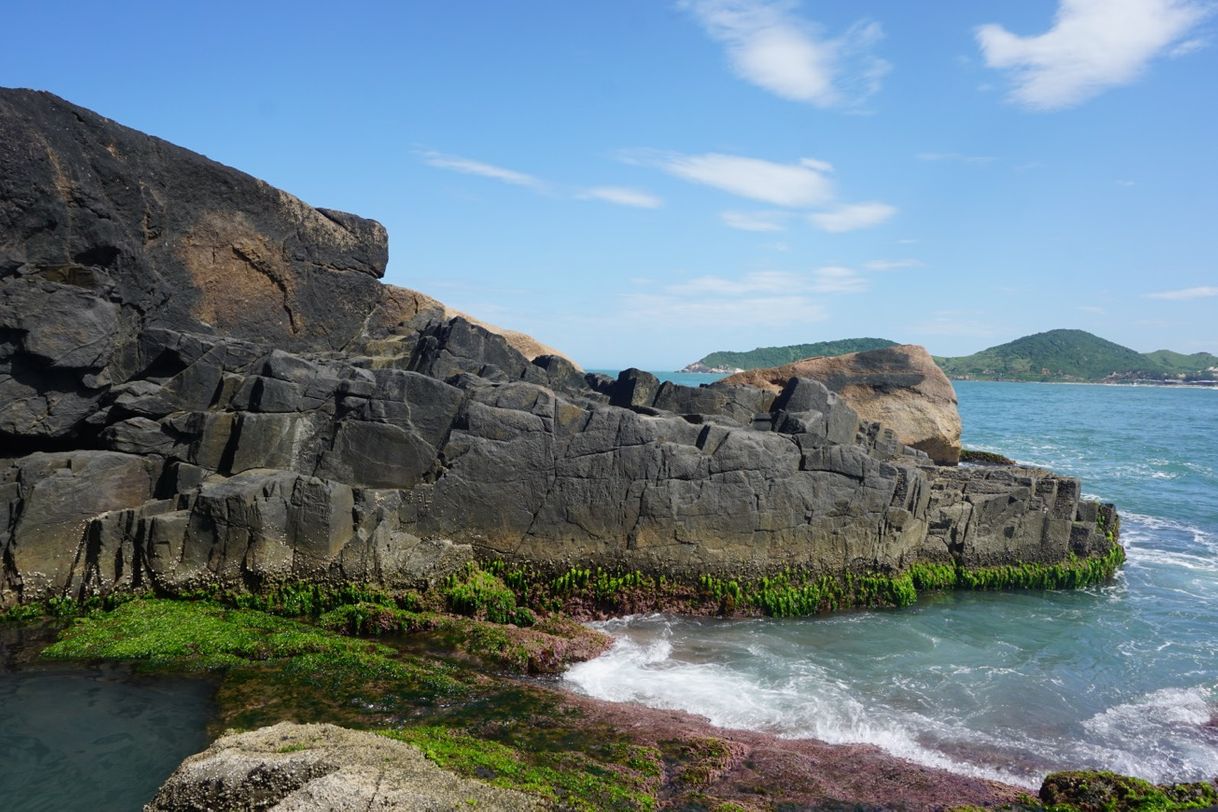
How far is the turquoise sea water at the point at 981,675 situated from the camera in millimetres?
14109

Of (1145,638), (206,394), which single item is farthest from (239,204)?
(1145,638)

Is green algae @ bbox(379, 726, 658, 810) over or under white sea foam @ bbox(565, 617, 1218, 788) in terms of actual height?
over

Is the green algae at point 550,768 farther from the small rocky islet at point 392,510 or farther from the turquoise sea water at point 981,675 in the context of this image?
the turquoise sea water at point 981,675

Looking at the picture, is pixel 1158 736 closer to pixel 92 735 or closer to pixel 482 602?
pixel 482 602

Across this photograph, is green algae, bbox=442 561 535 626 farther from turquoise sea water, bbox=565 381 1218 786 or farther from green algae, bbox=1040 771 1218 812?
green algae, bbox=1040 771 1218 812

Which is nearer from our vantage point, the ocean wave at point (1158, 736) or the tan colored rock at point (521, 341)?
the ocean wave at point (1158, 736)

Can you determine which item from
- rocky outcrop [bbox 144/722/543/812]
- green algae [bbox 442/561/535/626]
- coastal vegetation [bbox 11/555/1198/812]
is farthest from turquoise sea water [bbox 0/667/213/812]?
green algae [bbox 442/561/535/626]

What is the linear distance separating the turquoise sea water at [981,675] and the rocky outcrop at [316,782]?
602cm

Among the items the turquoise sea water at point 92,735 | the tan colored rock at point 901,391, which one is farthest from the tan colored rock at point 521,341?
the turquoise sea water at point 92,735

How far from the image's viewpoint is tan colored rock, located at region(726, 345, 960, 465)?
3591cm

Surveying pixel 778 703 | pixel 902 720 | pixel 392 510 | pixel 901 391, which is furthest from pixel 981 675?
pixel 901 391

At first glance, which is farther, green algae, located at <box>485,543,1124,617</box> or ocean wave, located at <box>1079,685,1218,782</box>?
green algae, located at <box>485,543,1124,617</box>

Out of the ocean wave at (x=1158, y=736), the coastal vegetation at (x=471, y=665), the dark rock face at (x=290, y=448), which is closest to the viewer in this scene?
the coastal vegetation at (x=471, y=665)

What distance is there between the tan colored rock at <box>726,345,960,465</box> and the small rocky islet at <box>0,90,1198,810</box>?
10.6 m
